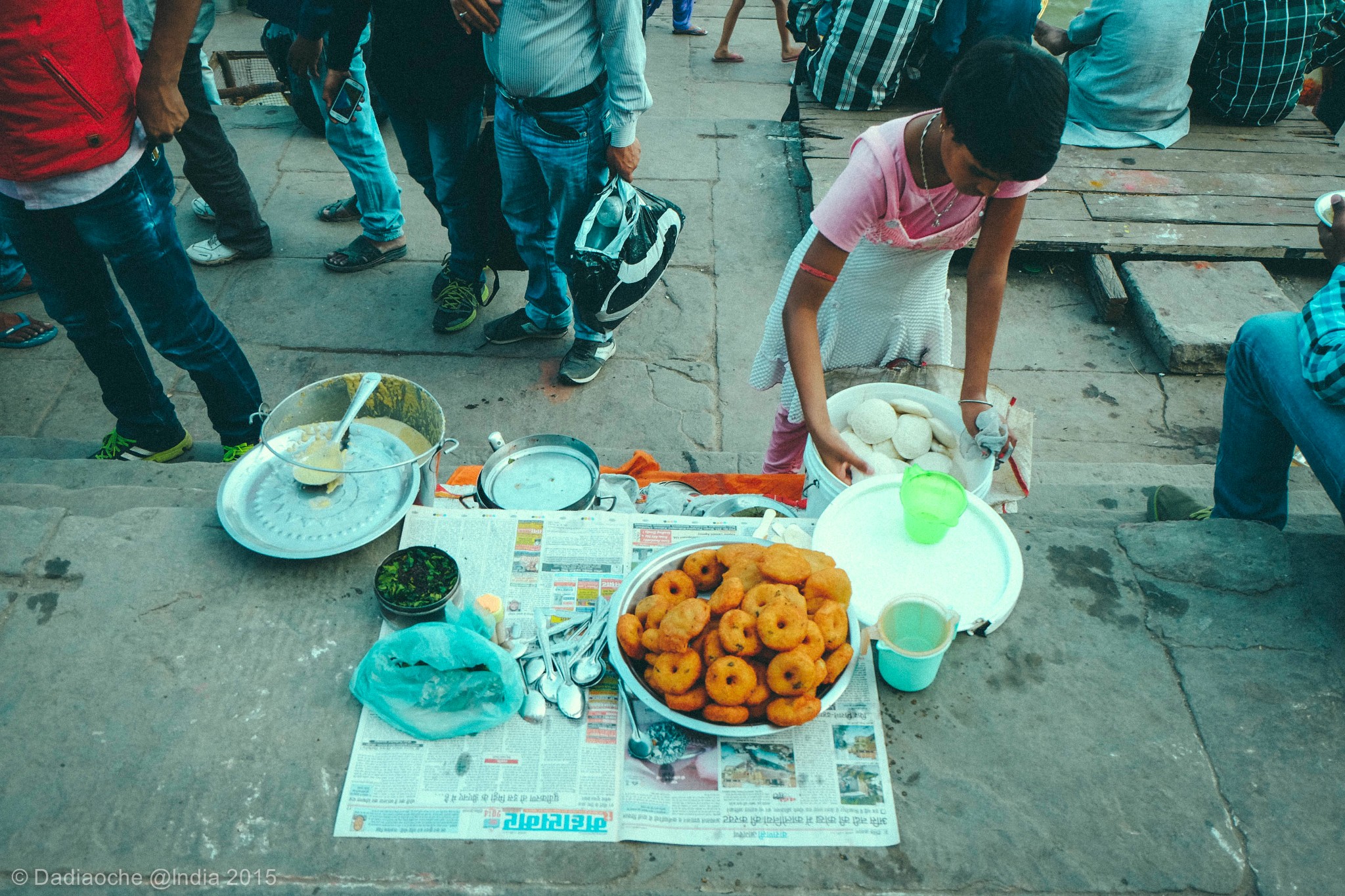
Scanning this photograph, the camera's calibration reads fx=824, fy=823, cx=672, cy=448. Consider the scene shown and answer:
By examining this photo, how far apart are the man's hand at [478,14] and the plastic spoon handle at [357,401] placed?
1361 millimetres

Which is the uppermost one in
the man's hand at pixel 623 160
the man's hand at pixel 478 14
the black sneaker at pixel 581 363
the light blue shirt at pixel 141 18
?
the man's hand at pixel 478 14

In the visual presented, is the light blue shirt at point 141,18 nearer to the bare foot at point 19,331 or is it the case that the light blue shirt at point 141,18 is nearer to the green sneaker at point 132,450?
the bare foot at point 19,331

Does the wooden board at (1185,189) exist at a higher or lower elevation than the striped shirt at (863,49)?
lower

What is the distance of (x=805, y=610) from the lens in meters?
1.63

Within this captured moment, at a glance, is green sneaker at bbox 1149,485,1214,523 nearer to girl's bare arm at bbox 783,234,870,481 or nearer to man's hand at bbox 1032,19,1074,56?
girl's bare arm at bbox 783,234,870,481

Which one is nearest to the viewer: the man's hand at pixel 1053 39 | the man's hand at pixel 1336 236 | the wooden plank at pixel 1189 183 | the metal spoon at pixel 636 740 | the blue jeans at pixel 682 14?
the metal spoon at pixel 636 740

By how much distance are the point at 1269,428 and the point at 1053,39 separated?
349 centimetres

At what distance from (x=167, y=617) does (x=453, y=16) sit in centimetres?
235

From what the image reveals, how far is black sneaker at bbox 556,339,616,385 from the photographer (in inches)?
148

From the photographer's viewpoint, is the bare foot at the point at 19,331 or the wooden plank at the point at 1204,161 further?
the wooden plank at the point at 1204,161

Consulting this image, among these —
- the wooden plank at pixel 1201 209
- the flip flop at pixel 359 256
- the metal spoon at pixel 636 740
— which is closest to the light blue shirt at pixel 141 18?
the flip flop at pixel 359 256

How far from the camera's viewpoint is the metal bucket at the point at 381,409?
2252 mm

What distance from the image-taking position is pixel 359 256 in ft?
14.1

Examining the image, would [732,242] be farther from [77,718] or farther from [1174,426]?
[77,718]
